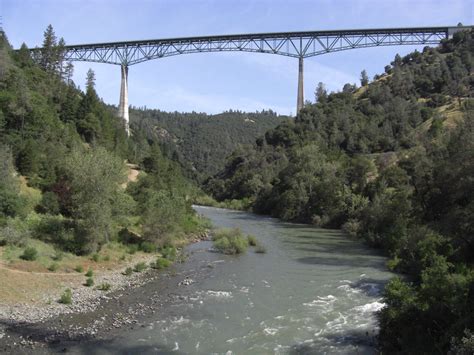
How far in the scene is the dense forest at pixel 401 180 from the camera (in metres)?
Result: 14.1

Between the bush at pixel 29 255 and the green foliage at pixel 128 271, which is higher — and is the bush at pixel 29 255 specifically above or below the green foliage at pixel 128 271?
above

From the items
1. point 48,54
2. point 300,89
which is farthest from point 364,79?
point 48,54

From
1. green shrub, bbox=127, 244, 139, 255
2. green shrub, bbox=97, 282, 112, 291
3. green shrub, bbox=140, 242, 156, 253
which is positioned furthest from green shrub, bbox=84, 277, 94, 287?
green shrub, bbox=140, 242, 156, 253

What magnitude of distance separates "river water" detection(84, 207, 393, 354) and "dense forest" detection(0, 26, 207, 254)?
514 centimetres

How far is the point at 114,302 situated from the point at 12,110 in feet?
98.7

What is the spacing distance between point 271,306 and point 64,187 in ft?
69.4

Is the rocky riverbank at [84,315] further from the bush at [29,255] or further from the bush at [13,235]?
the bush at [13,235]

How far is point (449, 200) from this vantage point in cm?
2802

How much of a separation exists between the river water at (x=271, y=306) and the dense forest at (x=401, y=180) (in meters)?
2.05

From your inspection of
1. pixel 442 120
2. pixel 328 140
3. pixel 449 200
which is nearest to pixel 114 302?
pixel 449 200

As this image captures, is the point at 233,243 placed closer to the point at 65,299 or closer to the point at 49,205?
the point at 49,205

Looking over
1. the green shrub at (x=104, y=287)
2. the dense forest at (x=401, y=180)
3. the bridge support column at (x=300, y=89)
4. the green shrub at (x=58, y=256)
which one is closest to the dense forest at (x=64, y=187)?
the green shrub at (x=58, y=256)

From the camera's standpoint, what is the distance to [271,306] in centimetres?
2030

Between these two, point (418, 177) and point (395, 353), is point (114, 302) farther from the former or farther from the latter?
point (418, 177)
